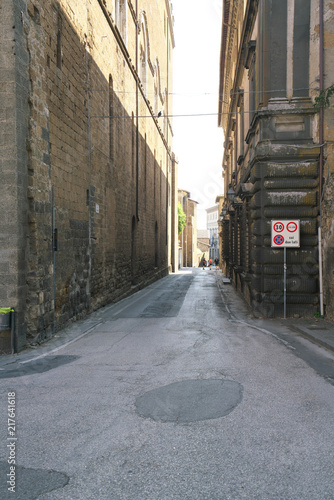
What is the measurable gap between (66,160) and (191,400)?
674cm

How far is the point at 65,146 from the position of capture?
9602 millimetres

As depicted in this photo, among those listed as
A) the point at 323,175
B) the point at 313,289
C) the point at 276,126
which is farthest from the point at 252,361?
the point at 276,126

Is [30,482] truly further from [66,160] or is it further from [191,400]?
[66,160]

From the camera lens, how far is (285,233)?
10430 millimetres

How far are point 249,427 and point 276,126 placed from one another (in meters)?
8.46

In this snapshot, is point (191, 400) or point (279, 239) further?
point (279, 239)

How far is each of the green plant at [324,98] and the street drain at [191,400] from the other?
25.4 feet

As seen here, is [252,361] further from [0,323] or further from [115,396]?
[0,323]

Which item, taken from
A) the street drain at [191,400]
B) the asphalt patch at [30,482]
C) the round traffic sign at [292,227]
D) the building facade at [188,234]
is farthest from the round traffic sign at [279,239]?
the building facade at [188,234]

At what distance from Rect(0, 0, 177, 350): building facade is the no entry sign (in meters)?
4.92

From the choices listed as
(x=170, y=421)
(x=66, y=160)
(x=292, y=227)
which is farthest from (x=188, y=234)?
(x=170, y=421)

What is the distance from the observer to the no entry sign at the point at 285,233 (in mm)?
10375

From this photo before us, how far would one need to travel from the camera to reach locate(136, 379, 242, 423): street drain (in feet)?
14.0

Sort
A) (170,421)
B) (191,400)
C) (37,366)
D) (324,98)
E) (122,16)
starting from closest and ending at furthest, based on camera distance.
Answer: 1. (170,421)
2. (191,400)
3. (37,366)
4. (324,98)
5. (122,16)
